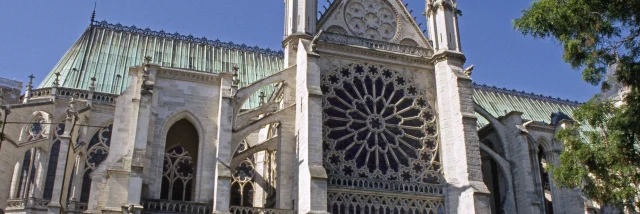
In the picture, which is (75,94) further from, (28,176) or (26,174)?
(28,176)

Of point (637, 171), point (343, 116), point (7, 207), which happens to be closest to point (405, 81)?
point (343, 116)

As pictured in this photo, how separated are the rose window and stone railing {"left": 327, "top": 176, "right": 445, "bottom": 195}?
0.19 m

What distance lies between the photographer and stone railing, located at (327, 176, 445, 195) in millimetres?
22078

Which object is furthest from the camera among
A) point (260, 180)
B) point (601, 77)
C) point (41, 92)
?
point (41, 92)

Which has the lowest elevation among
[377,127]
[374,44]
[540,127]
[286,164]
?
[286,164]

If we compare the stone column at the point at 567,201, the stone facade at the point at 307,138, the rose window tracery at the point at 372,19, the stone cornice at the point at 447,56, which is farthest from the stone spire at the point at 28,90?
the stone column at the point at 567,201

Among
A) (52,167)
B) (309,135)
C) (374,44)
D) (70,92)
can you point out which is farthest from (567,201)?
(70,92)

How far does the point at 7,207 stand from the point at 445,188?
15833mm

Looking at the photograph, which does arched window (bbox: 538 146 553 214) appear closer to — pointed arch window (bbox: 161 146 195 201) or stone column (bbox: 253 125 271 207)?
stone column (bbox: 253 125 271 207)

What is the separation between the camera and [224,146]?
2089cm

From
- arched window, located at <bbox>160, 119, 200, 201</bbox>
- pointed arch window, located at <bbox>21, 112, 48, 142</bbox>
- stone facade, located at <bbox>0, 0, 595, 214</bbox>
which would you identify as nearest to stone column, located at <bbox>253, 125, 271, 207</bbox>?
stone facade, located at <bbox>0, 0, 595, 214</bbox>

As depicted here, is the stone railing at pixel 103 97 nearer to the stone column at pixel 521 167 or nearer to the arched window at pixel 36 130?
the arched window at pixel 36 130

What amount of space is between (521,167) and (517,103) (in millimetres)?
15376

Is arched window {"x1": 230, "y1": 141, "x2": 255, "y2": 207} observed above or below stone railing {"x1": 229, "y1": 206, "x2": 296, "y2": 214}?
above
